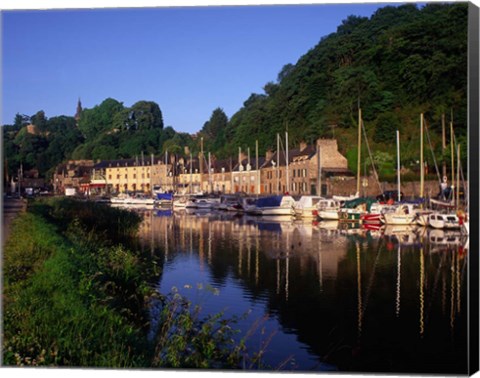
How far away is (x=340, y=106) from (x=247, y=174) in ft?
63.4

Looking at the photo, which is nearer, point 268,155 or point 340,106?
point 340,106

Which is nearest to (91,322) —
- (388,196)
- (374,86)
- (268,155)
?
(374,86)

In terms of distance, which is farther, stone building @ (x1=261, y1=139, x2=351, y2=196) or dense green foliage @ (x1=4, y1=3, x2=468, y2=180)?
stone building @ (x1=261, y1=139, x2=351, y2=196)

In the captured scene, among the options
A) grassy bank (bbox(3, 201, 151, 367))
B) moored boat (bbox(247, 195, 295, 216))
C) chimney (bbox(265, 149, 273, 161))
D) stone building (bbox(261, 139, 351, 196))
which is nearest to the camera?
grassy bank (bbox(3, 201, 151, 367))

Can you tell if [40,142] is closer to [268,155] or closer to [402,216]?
[402,216]

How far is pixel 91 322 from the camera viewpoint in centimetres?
610

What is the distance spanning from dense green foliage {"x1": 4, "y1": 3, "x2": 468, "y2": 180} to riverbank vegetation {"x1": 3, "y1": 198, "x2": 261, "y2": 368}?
2.04m

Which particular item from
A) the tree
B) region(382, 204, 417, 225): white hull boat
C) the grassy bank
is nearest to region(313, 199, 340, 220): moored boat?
region(382, 204, 417, 225): white hull boat

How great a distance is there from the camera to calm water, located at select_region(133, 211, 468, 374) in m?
7.36

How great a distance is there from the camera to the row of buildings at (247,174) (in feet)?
111

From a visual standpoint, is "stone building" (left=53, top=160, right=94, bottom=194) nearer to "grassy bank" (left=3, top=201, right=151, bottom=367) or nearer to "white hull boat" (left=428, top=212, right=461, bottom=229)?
"grassy bank" (left=3, top=201, right=151, bottom=367)

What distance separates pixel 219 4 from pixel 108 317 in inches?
140

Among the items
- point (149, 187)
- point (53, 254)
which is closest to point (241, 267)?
point (53, 254)

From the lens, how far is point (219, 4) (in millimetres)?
6391
